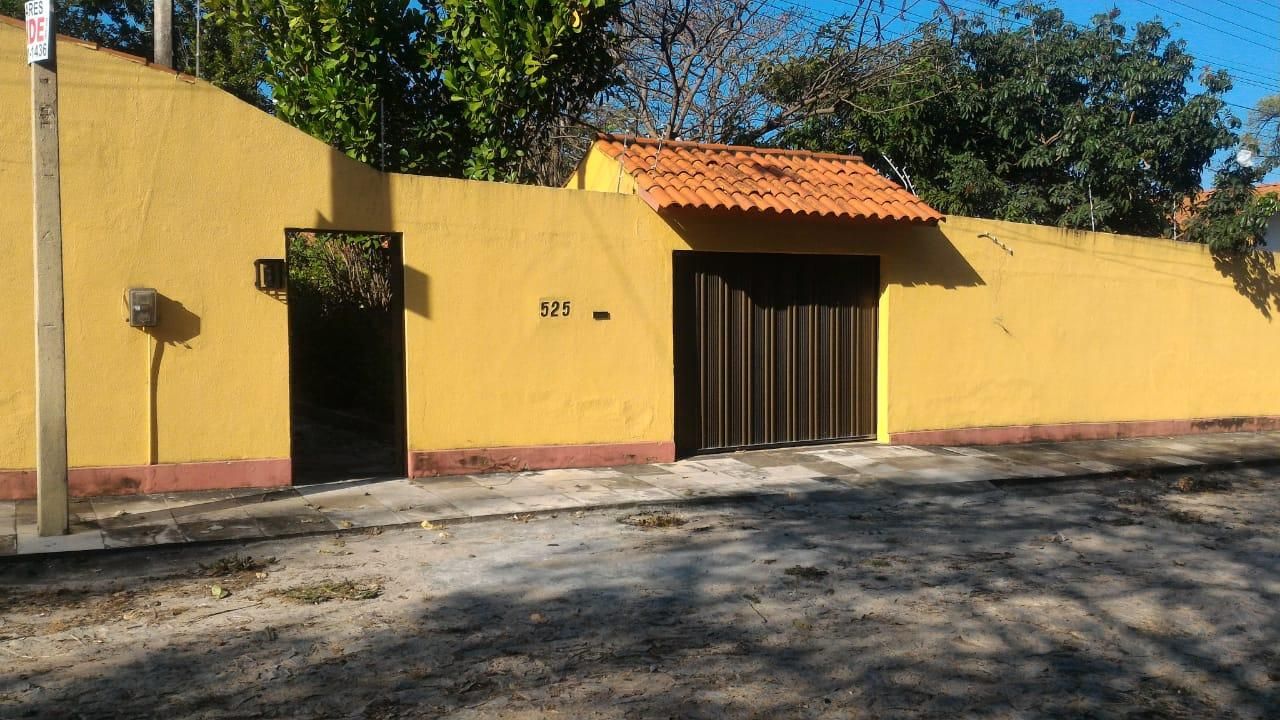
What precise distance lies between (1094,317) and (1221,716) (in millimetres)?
10395

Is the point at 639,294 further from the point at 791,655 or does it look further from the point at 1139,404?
the point at 1139,404

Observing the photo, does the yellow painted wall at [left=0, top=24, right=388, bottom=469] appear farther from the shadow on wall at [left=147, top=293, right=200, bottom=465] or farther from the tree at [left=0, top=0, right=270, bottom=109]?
the tree at [left=0, top=0, right=270, bottom=109]

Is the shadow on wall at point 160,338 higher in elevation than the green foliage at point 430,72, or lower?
lower

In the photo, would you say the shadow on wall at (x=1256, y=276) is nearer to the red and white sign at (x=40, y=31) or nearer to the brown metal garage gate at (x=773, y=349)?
the brown metal garage gate at (x=773, y=349)

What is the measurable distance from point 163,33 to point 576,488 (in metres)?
5.55

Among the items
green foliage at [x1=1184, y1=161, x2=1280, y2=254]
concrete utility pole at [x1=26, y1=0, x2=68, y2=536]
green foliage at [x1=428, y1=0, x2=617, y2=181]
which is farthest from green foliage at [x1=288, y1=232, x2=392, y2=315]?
green foliage at [x1=1184, y1=161, x2=1280, y2=254]

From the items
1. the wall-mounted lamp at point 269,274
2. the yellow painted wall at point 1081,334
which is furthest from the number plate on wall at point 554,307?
the yellow painted wall at point 1081,334

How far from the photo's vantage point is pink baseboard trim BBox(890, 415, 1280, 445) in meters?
13.0

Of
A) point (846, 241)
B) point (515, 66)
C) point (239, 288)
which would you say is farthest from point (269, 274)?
point (846, 241)

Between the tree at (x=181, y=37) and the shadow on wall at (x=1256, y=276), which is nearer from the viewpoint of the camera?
the shadow on wall at (x=1256, y=276)

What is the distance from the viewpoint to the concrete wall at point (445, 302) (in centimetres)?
875

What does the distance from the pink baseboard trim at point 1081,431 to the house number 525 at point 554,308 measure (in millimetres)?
4418

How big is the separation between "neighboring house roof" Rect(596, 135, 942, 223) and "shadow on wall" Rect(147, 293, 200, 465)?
4.54 m

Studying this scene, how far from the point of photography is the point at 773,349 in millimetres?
12031
